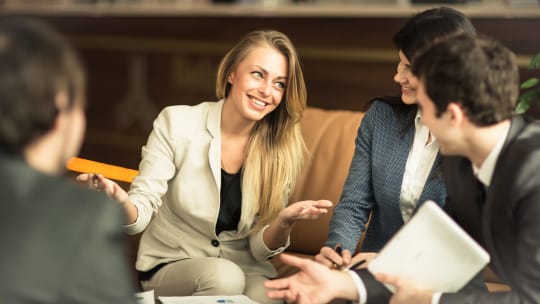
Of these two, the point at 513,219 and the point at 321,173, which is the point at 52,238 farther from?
the point at 321,173

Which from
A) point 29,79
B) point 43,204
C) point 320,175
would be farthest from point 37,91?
point 320,175

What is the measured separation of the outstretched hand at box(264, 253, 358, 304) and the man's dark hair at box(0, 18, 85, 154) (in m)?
0.74

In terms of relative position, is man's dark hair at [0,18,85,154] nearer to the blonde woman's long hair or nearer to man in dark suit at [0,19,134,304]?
man in dark suit at [0,19,134,304]

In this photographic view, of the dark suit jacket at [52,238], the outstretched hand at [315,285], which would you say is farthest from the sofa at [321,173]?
the dark suit jacket at [52,238]

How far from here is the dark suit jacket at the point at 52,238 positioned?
1.08 metres

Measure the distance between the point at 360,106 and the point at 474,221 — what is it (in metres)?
2.53

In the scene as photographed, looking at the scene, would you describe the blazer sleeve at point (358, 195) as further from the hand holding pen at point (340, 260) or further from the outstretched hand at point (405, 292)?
the outstretched hand at point (405, 292)

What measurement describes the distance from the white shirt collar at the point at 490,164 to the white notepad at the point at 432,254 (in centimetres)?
16

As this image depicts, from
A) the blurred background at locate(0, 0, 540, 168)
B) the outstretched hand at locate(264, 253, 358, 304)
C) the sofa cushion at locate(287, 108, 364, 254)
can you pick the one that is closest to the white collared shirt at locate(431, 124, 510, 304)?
the outstretched hand at locate(264, 253, 358, 304)

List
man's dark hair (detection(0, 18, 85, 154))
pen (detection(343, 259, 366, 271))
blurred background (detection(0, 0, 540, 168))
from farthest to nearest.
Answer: blurred background (detection(0, 0, 540, 168)) → pen (detection(343, 259, 366, 271)) → man's dark hair (detection(0, 18, 85, 154))

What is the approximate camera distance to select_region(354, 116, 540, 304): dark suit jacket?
58.0 inches

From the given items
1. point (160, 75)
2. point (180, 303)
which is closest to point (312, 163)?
point (180, 303)

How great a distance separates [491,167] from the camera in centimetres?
158

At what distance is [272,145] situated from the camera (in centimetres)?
237
